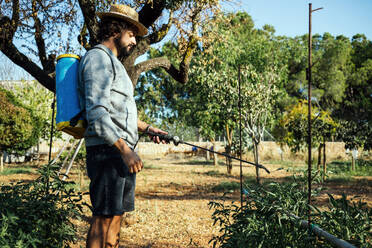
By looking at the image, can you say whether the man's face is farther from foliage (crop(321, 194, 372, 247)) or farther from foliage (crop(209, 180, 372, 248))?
foliage (crop(321, 194, 372, 247))

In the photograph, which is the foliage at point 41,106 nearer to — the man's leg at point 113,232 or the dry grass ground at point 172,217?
the dry grass ground at point 172,217

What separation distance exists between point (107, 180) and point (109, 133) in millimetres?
311

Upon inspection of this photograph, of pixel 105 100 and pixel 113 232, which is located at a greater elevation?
pixel 105 100

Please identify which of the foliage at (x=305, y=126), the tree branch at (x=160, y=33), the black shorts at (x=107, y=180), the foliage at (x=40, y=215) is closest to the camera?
the black shorts at (x=107, y=180)

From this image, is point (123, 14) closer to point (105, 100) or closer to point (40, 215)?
point (105, 100)

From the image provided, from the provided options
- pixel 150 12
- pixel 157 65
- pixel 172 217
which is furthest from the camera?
pixel 172 217

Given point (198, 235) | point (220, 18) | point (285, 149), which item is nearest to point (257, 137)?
point (220, 18)

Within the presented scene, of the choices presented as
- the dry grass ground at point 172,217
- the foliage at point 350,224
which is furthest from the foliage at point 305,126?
the foliage at point 350,224

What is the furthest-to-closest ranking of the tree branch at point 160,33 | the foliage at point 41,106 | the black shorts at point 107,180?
the foliage at point 41,106
the tree branch at point 160,33
the black shorts at point 107,180

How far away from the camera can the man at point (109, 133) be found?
1867 mm

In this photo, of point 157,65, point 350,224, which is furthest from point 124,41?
point 157,65

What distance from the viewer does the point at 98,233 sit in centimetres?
198

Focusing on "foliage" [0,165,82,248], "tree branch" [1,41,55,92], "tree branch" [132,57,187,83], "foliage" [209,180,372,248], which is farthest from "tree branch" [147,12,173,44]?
"foliage" [209,180,372,248]

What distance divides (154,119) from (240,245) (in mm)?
16492
